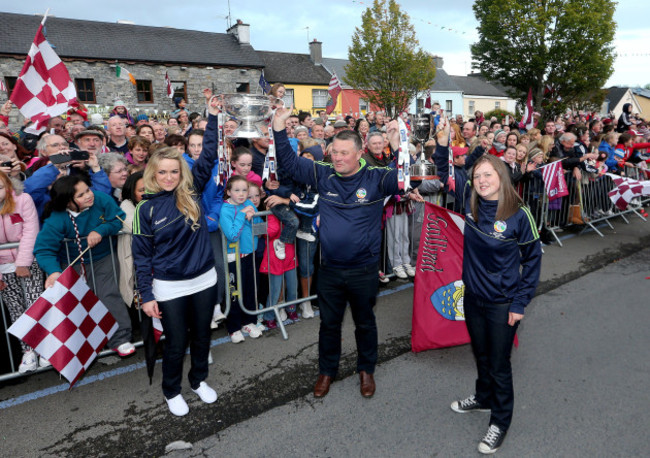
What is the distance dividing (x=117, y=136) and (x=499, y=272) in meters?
5.29

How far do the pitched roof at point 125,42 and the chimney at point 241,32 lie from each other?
0.44 m

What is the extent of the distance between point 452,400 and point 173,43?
98.1 ft

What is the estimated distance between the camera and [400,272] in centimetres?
641

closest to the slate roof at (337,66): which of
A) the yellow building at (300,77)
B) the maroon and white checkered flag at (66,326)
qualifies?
the yellow building at (300,77)

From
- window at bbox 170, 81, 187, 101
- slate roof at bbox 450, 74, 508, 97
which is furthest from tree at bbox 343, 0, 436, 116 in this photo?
slate roof at bbox 450, 74, 508, 97

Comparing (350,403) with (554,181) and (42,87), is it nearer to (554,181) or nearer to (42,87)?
(42,87)

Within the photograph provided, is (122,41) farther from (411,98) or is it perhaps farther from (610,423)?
(610,423)

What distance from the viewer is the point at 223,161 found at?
3.73m

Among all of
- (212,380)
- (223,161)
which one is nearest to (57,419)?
(212,380)

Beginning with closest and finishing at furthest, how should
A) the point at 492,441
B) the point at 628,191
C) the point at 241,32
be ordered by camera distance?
1. the point at 492,441
2. the point at 628,191
3. the point at 241,32

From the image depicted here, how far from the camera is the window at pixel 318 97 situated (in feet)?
115

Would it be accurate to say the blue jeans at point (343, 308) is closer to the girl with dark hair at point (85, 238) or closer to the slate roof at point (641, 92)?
the girl with dark hair at point (85, 238)

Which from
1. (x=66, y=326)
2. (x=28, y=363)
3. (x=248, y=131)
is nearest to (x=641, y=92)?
(x=248, y=131)

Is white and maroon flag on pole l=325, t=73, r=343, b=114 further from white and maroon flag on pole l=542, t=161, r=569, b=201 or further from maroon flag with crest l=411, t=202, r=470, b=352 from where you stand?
maroon flag with crest l=411, t=202, r=470, b=352
